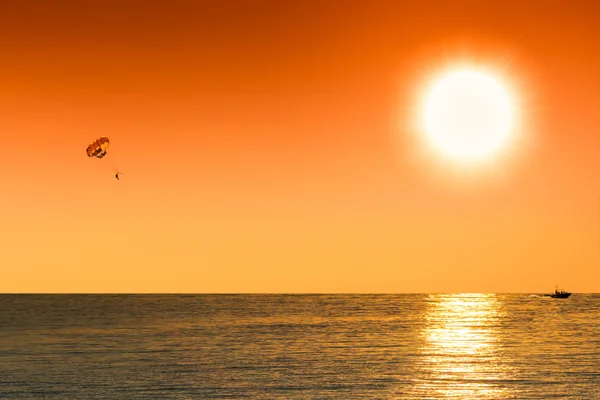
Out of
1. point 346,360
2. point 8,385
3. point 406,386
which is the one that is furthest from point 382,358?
point 8,385

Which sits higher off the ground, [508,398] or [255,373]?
[255,373]

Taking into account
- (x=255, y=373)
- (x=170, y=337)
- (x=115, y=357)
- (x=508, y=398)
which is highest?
(x=170, y=337)

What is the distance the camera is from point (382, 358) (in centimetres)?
9162

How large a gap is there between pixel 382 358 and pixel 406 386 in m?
23.0

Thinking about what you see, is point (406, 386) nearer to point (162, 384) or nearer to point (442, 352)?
point (162, 384)

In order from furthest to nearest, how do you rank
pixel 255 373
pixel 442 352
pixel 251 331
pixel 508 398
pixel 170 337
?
1. pixel 251 331
2. pixel 170 337
3. pixel 442 352
4. pixel 255 373
5. pixel 508 398

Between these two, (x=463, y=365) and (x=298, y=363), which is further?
(x=298, y=363)

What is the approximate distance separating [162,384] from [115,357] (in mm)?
23658

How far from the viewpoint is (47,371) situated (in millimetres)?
77438

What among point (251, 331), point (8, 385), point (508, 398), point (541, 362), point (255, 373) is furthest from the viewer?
point (251, 331)

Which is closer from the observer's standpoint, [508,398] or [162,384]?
[508,398]

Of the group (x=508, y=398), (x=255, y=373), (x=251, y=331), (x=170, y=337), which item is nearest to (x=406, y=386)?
(x=508, y=398)

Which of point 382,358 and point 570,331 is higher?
point 570,331

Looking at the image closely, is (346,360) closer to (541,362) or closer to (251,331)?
(541,362)
